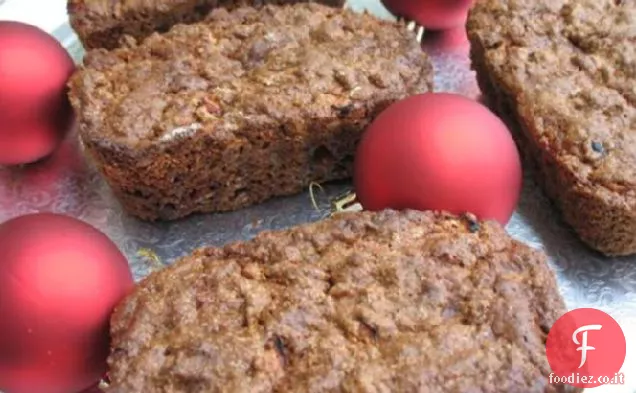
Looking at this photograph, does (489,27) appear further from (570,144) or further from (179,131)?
(179,131)

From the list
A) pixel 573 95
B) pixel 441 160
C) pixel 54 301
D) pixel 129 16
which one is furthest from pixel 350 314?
pixel 129 16

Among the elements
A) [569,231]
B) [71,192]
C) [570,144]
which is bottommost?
[71,192]

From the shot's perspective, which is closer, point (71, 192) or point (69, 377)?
point (69, 377)

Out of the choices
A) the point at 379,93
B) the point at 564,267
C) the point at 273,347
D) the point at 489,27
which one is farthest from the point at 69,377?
the point at 489,27

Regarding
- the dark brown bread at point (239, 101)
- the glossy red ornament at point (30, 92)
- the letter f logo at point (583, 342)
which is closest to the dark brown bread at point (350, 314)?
the letter f logo at point (583, 342)

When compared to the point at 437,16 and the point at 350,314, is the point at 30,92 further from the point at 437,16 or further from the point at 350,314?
the point at 437,16

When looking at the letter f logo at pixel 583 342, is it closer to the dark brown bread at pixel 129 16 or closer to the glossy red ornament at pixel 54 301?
the glossy red ornament at pixel 54 301

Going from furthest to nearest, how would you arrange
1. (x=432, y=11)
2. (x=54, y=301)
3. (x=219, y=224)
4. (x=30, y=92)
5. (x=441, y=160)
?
(x=432, y=11), (x=219, y=224), (x=30, y=92), (x=441, y=160), (x=54, y=301)
